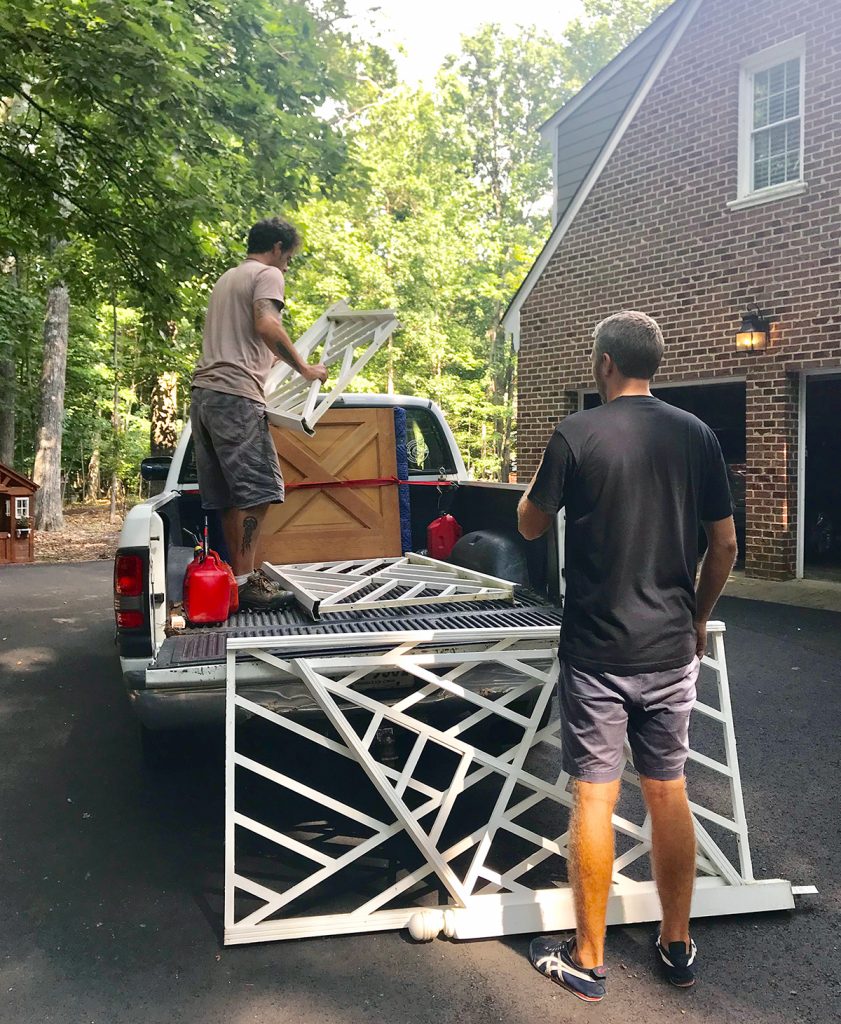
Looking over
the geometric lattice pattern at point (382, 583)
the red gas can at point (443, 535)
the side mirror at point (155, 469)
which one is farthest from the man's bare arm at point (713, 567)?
the side mirror at point (155, 469)

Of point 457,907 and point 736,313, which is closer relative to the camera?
point 457,907

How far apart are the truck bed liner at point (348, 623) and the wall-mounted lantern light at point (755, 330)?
22.8 ft

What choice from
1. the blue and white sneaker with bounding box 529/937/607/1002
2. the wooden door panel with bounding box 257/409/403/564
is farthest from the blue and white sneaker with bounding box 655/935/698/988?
the wooden door panel with bounding box 257/409/403/564

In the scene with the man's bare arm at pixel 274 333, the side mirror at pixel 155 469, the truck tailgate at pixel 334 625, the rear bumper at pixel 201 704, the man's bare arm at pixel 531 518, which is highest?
the man's bare arm at pixel 274 333

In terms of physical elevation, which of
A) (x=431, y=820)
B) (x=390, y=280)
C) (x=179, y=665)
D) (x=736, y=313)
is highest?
(x=390, y=280)

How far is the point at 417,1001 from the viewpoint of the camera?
2.28 meters

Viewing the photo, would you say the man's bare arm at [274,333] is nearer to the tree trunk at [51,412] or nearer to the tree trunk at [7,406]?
the tree trunk at [51,412]

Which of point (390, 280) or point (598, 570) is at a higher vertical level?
point (390, 280)

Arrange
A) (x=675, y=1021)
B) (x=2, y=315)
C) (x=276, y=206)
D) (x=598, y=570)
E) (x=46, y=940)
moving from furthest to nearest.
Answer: (x=2, y=315) < (x=276, y=206) < (x=46, y=940) < (x=598, y=570) < (x=675, y=1021)

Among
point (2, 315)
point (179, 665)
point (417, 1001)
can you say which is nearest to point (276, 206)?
point (179, 665)

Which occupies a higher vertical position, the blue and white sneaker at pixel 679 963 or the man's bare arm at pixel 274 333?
the man's bare arm at pixel 274 333

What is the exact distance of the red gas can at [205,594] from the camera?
346cm

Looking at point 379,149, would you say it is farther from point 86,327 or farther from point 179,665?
point 179,665

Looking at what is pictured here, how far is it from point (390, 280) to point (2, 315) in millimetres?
11807
